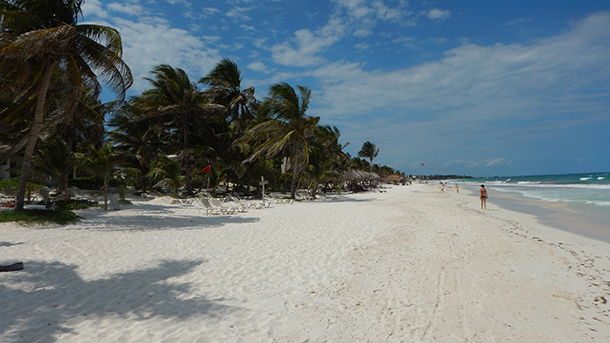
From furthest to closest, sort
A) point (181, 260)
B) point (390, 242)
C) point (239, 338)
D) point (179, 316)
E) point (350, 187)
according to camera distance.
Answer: point (350, 187)
point (390, 242)
point (181, 260)
point (179, 316)
point (239, 338)

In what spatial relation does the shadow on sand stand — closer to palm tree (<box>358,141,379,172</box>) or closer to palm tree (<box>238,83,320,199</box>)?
palm tree (<box>238,83,320,199</box>)

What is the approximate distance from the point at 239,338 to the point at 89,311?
177 cm

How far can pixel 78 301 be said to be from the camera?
411cm

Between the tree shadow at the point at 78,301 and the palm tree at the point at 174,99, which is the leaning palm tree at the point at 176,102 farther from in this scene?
the tree shadow at the point at 78,301

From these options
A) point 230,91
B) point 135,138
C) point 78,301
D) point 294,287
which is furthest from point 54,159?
point 230,91

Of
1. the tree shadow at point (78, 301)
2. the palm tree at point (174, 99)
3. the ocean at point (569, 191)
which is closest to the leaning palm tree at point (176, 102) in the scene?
the palm tree at point (174, 99)

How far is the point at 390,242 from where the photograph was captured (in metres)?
8.05

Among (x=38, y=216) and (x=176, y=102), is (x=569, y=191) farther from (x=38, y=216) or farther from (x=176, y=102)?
(x=38, y=216)

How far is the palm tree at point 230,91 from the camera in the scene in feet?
85.8

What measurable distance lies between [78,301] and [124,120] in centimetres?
2286

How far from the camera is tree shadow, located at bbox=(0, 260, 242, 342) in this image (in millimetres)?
3475

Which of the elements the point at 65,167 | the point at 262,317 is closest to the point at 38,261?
the point at 262,317

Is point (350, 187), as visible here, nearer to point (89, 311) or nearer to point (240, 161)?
point (240, 161)

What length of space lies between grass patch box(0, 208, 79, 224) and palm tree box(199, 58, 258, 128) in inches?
667
